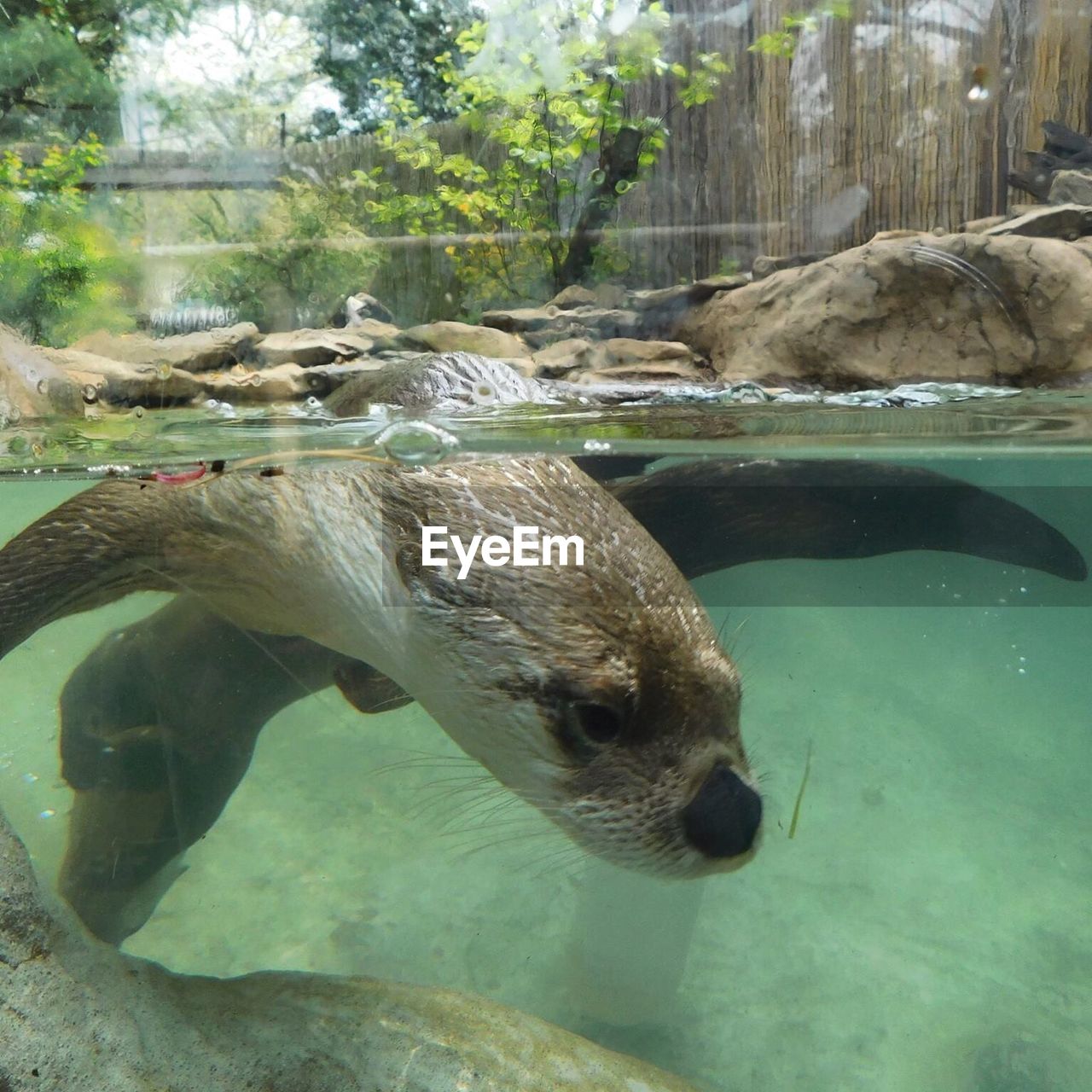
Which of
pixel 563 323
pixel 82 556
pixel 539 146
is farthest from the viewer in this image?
pixel 563 323

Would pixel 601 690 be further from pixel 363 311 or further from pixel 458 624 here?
pixel 363 311

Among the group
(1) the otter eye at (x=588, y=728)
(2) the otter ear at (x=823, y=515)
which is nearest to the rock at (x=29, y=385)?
(2) the otter ear at (x=823, y=515)

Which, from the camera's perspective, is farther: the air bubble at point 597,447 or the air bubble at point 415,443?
the air bubble at point 597,447

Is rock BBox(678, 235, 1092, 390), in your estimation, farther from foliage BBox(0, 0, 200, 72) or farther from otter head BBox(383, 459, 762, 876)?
foliage BBox(0, 0, 200, 72)

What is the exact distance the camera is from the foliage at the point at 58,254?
325cm

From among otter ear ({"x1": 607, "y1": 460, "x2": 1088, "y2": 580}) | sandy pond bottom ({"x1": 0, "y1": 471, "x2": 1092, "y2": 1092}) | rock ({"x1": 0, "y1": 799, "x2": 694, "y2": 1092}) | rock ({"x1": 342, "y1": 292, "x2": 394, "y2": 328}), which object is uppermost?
rock ({"x1": 342, "y1": 292, "x2": 394, "y2": 328})

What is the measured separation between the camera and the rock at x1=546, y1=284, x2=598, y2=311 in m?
3.11

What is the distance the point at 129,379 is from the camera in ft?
11.8

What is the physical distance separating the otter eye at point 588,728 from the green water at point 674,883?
0.36 m

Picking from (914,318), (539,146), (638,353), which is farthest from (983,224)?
(539,146)

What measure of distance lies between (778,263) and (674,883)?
6.82 ft

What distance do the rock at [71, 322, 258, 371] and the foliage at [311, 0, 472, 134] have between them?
0.80m

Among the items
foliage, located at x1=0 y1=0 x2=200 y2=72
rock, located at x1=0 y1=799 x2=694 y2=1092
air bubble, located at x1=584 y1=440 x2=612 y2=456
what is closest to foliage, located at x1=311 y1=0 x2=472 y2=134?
foliage, located at x1=0 y1=0 x2=200 y2=72

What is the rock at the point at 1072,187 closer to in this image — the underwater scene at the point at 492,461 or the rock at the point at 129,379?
the underwater scene at the point at 492,461
